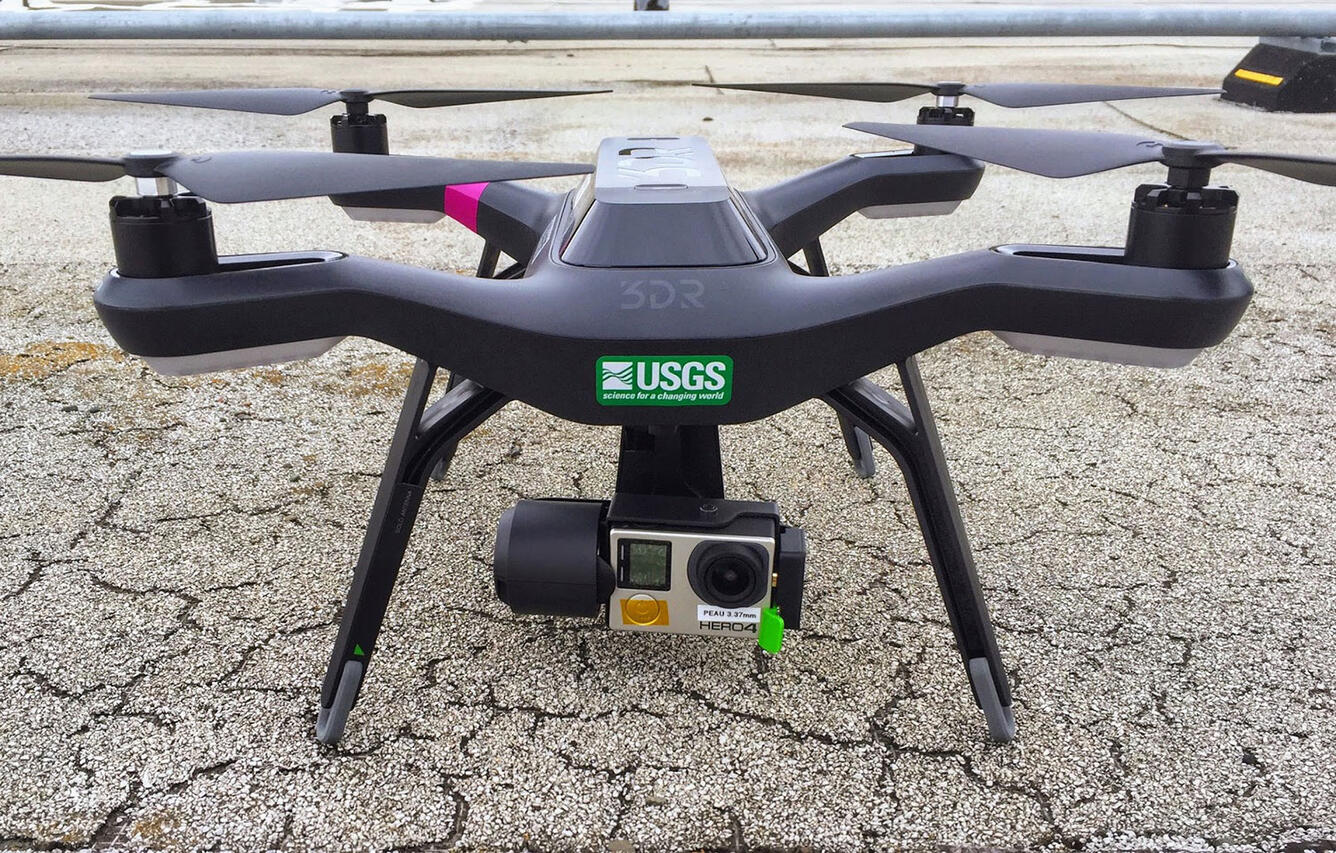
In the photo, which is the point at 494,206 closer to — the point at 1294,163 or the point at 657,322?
the point at 657,322

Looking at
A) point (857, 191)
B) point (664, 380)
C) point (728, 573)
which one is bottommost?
point (728, 573)

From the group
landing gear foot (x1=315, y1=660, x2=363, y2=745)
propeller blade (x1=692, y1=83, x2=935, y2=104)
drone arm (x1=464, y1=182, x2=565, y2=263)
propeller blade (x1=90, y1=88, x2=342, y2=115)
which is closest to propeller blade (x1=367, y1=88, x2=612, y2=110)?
propeller blade (x1=90, y1=88, x2=342, y2=115)

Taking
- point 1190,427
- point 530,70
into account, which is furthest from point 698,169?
point 530,70

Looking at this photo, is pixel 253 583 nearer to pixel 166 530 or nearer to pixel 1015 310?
pixel 166 530

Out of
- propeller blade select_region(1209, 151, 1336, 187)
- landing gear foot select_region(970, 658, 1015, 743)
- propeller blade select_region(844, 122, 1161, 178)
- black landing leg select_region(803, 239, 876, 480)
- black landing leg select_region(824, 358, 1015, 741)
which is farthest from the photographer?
black landing leg select_region(803, 239, 876, 480)

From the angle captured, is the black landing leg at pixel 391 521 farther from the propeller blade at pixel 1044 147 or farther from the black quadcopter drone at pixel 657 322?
the propeller blade at pixel 1044 147

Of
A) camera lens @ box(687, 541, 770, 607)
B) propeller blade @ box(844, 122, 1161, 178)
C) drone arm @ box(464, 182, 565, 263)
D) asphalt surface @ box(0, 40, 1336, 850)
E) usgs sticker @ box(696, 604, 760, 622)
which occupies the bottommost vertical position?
asphalt surface @ box(0, 40, 1336, 850)

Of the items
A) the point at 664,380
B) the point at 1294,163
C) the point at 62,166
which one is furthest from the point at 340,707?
the point at 1294,163

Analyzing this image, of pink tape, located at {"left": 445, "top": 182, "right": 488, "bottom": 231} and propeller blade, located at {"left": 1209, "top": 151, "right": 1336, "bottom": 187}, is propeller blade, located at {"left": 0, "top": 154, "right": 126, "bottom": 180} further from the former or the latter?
propeller blade, located at {"left": 1209, "top": 151, "right": 1336, "bottom": 187}
